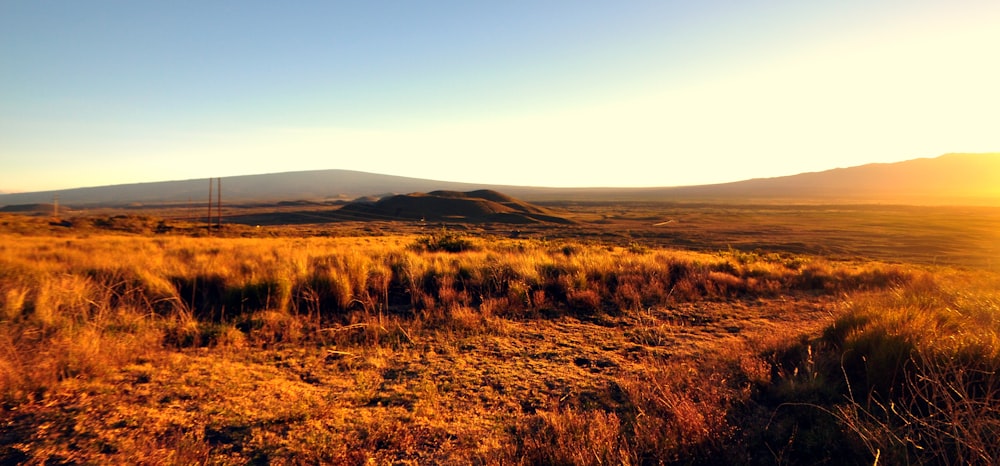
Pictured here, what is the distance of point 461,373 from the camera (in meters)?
4.88

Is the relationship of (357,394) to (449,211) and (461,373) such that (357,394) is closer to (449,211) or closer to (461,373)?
(461,373)

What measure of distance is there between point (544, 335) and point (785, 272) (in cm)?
931

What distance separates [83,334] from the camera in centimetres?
475

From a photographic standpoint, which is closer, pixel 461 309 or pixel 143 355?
pixel 143 355

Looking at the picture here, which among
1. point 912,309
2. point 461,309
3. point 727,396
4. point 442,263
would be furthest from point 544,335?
point 912,309

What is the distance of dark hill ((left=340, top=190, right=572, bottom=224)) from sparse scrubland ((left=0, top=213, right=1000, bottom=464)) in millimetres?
58378

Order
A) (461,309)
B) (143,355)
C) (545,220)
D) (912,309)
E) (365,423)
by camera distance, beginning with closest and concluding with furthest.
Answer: (365,423) < (143,355) < (912,309) < (461,309) < (545,220)

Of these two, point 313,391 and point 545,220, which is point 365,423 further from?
point 545,220

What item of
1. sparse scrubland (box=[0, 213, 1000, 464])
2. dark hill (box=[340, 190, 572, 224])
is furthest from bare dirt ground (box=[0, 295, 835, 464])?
dark hill (box=[340, 190, 572, 224])

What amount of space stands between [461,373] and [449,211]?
7252cm

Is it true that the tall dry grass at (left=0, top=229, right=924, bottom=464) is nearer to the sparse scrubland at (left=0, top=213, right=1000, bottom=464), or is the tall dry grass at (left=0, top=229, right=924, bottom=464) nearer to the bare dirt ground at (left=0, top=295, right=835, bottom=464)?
the sparse scrubland at (left=0, top=213, right=1000, bottom=464)

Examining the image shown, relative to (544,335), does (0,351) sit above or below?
above

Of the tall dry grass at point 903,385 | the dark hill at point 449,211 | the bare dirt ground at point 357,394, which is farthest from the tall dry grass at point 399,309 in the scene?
the dark hill at point 449,211

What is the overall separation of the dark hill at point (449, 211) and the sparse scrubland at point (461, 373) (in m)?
58.4
